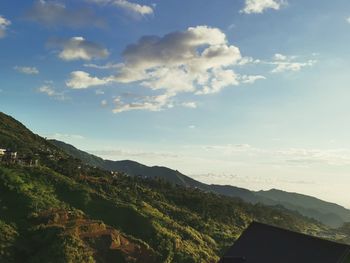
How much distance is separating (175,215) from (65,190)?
115 feet

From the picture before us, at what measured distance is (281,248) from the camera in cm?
3947

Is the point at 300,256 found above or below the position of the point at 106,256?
above

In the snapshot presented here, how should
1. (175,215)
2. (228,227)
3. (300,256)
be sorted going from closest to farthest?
(300,256), (175,215), (228,227)

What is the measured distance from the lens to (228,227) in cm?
14288

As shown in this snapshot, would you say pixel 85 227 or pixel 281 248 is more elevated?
pixel 281 248

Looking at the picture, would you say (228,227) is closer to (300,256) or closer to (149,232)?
(149,232)

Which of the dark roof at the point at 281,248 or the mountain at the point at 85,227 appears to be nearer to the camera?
the dark roof at the point at 281,248

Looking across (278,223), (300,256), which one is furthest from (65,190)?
(278,223)

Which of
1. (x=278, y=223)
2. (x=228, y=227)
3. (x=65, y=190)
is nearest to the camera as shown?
(x=65, y=190)

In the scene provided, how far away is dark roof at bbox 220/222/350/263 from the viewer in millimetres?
35969

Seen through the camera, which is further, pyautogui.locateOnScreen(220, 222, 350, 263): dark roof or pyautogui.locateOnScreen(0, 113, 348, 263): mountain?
pyautogui.locateOnScreen(0, 113, 348, 263): mountain

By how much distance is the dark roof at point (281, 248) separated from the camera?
118 feet

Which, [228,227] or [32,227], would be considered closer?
[32,227]

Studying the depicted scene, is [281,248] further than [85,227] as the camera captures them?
No
